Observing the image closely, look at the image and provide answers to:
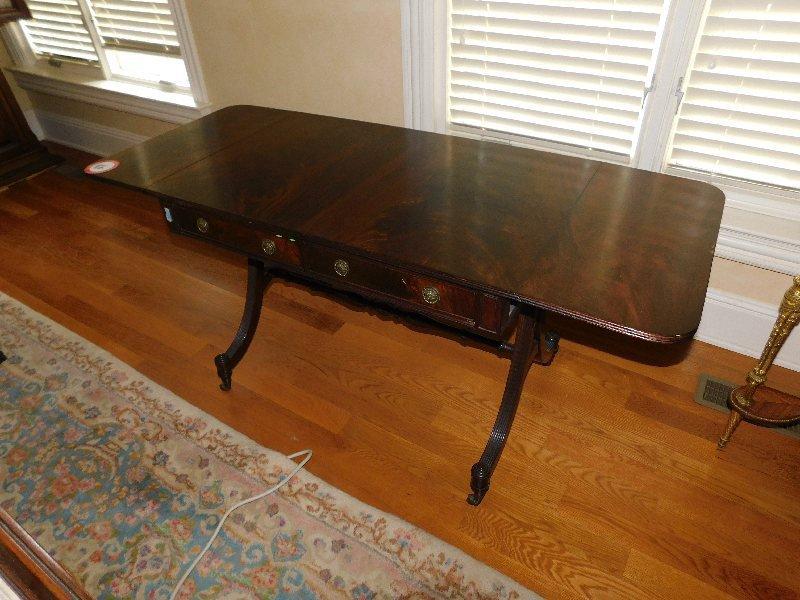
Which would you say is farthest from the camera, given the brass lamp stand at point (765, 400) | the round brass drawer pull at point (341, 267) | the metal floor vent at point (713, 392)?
the metal floor vent at point (713, 392)

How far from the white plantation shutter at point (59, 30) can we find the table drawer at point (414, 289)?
117 inches

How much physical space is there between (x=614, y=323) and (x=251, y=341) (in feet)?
5.06

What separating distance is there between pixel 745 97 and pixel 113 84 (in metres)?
3.36

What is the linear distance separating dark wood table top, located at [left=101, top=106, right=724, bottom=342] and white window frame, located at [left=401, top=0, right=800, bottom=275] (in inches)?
16.0

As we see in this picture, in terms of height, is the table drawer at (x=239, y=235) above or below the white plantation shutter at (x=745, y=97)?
below

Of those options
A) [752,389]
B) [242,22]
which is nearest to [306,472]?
[752,389]

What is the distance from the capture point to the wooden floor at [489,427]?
1.49 meters

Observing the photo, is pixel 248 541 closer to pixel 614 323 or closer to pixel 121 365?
pixel 121 365

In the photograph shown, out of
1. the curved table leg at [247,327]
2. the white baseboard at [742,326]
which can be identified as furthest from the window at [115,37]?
the white baseboard at [742,326]

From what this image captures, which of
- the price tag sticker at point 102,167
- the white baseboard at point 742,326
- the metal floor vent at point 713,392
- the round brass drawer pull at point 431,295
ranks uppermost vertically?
the price tag sticker at point 102,167

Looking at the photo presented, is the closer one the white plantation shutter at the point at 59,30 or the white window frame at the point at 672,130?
the white window frame at the point at 672,130

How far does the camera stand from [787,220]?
5.66 ft

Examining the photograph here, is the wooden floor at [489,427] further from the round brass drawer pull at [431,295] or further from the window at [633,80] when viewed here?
the window at [633,80]

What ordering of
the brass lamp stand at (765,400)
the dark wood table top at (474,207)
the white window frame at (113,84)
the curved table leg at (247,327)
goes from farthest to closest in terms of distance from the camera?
the white window frame at (113,84)
the curved table leg at (247,327)
the brass lamp stand at (765,400)
the dark wood table top at (474,207)
